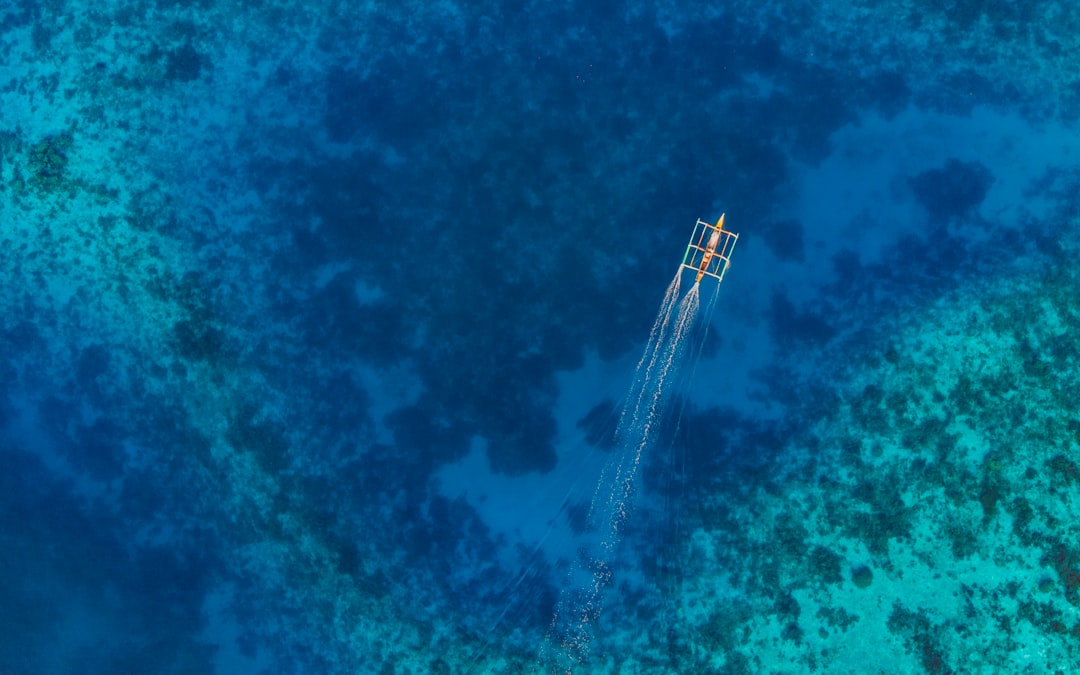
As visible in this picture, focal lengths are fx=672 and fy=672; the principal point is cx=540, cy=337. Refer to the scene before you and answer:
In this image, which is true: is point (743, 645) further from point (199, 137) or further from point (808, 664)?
point (199, 137)

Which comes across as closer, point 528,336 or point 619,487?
point 619,487

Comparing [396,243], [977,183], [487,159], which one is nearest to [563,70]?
[487,159]

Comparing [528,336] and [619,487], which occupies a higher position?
[528,336]

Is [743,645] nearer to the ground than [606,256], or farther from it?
nearer to the ground

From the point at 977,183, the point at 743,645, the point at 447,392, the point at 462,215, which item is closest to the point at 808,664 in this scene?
the point at 743,645

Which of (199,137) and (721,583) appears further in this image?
(199,137)

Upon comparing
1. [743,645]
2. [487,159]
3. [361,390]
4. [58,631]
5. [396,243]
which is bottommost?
[58,631]

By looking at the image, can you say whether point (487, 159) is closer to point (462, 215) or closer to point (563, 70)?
point (462, 215)
